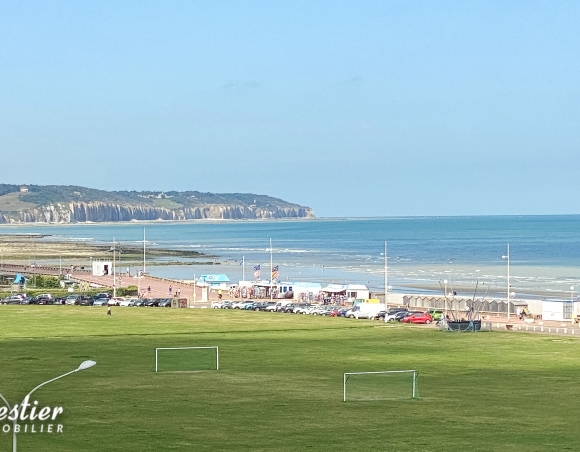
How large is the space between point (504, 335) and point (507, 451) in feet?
126

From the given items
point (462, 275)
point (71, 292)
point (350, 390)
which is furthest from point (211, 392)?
point (462, 275)

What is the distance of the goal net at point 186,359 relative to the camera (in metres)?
46.2

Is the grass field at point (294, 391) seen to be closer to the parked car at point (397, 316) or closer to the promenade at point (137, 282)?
the parked car at point (397, 316)

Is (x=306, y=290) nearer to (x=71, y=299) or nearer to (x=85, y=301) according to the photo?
(x=85, y=301)

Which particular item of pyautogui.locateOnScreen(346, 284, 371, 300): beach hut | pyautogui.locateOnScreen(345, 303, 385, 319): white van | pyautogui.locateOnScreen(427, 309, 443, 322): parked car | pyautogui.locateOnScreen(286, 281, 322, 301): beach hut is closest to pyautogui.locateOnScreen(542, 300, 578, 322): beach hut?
pyautogui.locateOnScreen(427, 309, 443, 322): parked car

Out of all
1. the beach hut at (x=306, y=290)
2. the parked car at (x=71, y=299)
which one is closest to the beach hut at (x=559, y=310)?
the beach hut at (x=306, y=290)

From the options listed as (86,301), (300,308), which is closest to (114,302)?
(86,301)

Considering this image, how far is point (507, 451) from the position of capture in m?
27.6

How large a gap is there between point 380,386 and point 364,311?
145 ft

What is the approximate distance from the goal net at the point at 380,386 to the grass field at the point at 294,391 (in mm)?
649

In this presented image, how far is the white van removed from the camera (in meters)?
83.5

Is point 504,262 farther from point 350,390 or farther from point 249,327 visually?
point 350,390

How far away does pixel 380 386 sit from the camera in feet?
130

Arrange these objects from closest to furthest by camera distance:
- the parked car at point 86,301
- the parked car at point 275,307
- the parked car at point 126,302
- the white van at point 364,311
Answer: the white van at point 364,311 < the parked car at point 275,307 < the parked car at point 126,302 < the parked car at point 86,301
